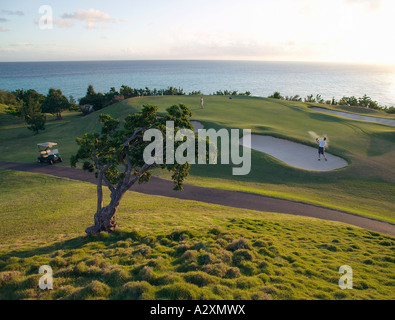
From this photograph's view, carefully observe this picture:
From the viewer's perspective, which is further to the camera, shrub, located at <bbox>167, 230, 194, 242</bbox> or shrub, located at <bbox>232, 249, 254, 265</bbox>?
shrub, located at <bbox>167, 230, 194, 242</bbox>

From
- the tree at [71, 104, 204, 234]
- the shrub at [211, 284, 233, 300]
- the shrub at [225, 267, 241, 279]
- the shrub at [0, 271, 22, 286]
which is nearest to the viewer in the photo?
the shrub at [211, 284, 233, 300]

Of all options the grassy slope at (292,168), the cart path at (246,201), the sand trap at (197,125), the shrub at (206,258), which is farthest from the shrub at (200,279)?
the sand trap at (197,125)

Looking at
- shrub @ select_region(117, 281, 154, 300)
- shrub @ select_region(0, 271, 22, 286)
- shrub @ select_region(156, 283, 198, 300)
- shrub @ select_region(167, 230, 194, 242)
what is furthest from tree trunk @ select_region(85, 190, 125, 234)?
shrub @ select_region(156, 283, 198, 300)

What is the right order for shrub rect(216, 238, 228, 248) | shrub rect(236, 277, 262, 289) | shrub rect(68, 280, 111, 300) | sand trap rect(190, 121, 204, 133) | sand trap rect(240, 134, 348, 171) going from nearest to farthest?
shrub rect(68, 280, 111, 300), shrub rect(236, 277, 262, 289), shrub rect(216, 238, 228, 248), sand trap rect(240, 134, 348, 171), sand trap rect(190, 121, 204, 133)

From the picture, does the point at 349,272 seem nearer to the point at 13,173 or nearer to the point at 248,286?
the point at 248,286

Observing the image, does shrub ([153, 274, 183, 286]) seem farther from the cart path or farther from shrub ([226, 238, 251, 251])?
the cart path

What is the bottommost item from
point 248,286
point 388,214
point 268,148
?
point 388,214
